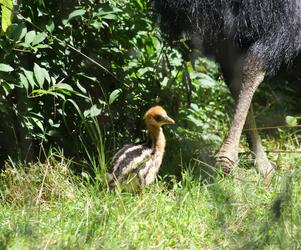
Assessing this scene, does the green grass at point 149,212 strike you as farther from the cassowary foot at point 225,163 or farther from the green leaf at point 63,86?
the green leaf at point 63,86

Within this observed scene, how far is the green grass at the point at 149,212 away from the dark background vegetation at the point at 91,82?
251 millimetres

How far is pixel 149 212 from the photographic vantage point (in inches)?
143

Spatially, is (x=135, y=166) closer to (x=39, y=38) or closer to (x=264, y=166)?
A: (x=39, y=38)

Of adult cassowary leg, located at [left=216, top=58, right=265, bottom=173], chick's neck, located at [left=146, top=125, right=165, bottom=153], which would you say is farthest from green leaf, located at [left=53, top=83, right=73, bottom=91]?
adult cassowary leg, located at [left=216, top=58, right=265, bottom=173]

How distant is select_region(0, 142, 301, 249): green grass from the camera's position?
3189 mm

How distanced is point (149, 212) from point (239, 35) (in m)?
1.09

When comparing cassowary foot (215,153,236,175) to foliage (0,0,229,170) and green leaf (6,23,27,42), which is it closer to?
foliage (0,0,229,170)

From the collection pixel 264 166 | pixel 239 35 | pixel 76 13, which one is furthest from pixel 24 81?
pixel 264 166

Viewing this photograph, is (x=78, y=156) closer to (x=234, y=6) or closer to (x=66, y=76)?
(x=66, y=76)

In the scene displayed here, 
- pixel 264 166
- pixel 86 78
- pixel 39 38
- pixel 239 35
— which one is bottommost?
pixel 264 166

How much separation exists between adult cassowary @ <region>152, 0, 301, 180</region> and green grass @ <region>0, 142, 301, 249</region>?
368 millimetres

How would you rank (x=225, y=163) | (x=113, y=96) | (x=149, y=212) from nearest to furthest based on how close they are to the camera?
(x=149, y=212)
(x=225, y=163)
(x=113, y=96)

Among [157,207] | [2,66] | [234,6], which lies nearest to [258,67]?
[234,6]

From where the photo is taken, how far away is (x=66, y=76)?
4.42 meters
